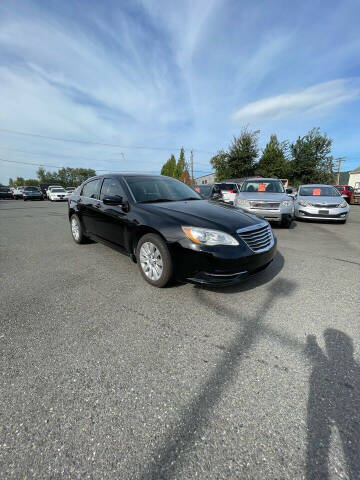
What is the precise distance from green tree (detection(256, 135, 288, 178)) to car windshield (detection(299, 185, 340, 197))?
2512cm

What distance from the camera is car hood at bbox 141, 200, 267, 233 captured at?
2.87m

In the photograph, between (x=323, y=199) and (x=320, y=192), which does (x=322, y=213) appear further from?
(x=320, y=192)

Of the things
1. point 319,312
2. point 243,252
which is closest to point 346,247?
point 319,312

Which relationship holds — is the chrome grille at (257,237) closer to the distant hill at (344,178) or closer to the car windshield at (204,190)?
the car windshield at (204,190)

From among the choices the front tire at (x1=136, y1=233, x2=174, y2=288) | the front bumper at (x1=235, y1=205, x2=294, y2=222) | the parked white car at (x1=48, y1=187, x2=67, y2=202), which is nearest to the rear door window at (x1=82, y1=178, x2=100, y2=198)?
the front tire at (x1=136, y1=233, x2=174, y2=288)

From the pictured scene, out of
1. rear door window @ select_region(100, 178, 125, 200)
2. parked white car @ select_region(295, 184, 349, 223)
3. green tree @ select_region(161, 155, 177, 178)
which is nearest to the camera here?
rear door window @ select_region(100, 178, 125, 200)

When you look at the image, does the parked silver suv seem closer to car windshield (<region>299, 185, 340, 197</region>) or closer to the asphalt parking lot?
car windshield (<region>299, 185, 340, 197</region>)

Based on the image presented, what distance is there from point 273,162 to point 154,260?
118 ft

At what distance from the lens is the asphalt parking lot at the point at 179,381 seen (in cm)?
124

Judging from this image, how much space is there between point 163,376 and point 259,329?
42.1 inches

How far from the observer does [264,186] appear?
864cm

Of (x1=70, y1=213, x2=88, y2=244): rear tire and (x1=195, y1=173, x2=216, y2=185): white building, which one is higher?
(x1=195, y1=173, x2=216, y2=185): white building

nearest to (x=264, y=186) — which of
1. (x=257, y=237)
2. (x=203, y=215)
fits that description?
(x=257, y=237)

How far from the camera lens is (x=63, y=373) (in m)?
1.78
